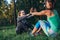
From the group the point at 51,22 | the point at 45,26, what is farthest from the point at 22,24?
the point at 51,22

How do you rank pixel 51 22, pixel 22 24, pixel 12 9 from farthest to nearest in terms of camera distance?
pixel 12 9 → pixel 22 24 → pixel 51 22

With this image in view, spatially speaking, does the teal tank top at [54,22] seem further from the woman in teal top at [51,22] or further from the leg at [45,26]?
the leg at [45,26]

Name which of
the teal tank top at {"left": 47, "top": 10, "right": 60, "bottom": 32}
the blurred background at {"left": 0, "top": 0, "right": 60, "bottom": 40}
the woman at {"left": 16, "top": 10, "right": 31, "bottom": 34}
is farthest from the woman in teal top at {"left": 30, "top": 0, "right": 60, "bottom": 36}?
the blurred background at {"left": 0, "top": 0, "right": 60, "bottom": 40}

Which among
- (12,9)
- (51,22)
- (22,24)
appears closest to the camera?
(51,22)

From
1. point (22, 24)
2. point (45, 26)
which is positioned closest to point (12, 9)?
point (22, 24)

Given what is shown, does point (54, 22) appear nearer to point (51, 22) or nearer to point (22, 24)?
point (51, 22)

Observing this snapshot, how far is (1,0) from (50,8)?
3090 mm

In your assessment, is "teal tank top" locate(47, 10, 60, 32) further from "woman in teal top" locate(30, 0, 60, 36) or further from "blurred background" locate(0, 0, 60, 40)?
"blurred background" locate(0, 0, 60, 40)

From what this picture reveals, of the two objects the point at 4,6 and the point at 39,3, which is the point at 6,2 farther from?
the point at 39,3

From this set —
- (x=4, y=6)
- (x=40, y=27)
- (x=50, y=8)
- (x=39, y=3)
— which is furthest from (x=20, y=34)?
(x=4, y=6)

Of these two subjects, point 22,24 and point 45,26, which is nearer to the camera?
point 45,26

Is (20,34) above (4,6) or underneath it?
underneath

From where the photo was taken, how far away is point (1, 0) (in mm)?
8586

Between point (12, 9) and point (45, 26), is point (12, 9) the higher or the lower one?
the higher one
